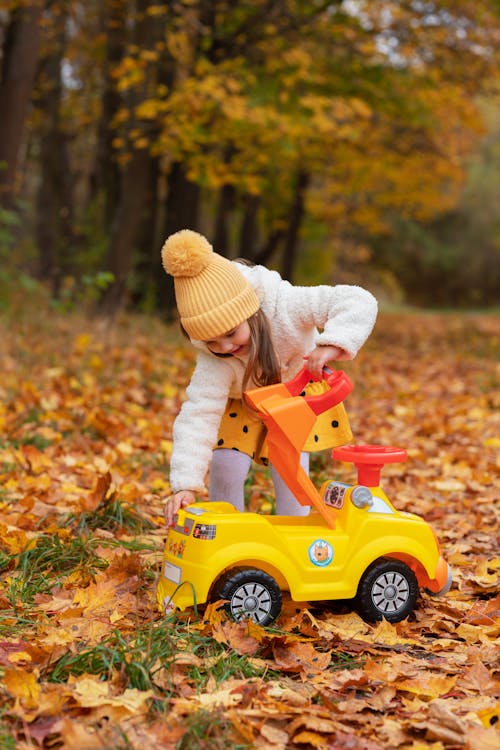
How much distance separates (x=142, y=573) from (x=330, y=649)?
2.56 feet

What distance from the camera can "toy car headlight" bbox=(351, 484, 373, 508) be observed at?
2.75m

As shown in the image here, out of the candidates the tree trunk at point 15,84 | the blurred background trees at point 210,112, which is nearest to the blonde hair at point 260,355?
the blurred background trees at point 210,112

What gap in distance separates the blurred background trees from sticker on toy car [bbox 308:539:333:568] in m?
5.41

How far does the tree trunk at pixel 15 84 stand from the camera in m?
9.31

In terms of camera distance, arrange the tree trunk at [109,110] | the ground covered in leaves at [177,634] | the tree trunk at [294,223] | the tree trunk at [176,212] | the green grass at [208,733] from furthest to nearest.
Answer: the tree trunk at [294,223] → the tree trunk at [109,110] → the tree trunk at [176,212] → the ground covered in leaves at [177,634] → the green grass at [208,733]

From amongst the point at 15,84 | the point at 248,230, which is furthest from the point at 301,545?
the point at 248,230

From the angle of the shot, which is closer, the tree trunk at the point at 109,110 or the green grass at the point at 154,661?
the green grass at the point at 154,661

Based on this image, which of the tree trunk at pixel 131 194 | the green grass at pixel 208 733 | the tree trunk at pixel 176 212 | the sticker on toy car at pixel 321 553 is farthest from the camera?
the tree trunk at pixel 176 212

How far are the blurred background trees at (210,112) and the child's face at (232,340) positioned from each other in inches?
195

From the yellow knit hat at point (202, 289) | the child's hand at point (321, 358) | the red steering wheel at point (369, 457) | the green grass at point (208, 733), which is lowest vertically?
the green grass at point (208, 733)

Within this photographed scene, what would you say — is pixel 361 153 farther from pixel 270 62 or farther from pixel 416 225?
pixel 416 225

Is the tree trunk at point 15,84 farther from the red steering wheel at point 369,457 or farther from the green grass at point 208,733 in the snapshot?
the green grass at point 208,733

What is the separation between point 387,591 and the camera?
2.79 m

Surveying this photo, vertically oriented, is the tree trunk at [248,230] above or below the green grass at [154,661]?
above
